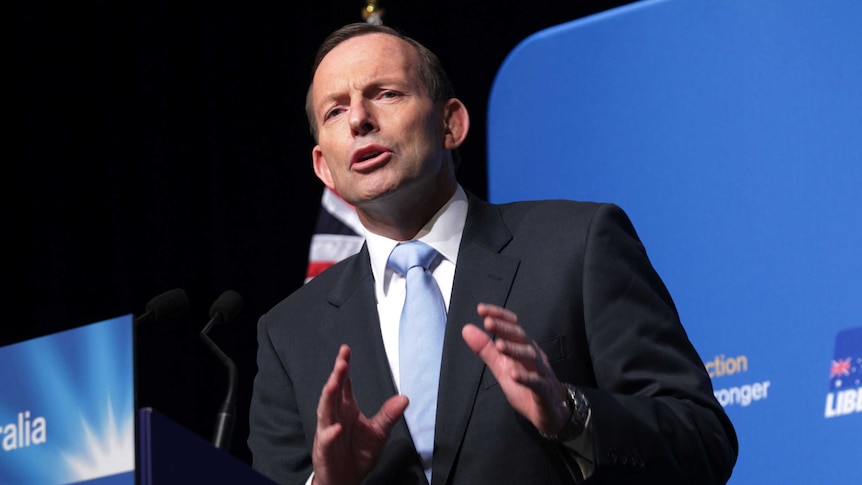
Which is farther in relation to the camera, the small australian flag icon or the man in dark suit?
the small australian flag icon

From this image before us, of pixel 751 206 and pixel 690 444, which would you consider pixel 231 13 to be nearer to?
pixel 751 206

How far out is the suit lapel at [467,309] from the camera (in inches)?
79.6

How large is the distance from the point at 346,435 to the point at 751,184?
1369mm

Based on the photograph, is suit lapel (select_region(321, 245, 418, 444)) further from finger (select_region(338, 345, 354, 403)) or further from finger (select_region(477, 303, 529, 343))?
finger (select_region(477, 303, 529, 343))

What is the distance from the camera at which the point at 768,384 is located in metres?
2.73

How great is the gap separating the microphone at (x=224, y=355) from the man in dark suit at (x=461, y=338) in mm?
218

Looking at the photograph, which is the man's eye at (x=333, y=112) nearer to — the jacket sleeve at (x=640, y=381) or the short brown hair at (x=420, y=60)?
the short brown hair at (x=420, y=60)

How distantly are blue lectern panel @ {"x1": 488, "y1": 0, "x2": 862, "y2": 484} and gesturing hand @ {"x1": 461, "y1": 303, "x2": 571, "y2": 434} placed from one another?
1084mm

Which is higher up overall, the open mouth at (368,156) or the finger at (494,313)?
the open mouth at (368,156)

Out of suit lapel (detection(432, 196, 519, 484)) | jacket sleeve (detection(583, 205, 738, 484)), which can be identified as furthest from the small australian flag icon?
suit lapel (detection(432, 196, 519, 484))

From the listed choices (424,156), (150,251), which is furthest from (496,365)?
(150,251)

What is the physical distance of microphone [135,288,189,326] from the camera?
2.43m

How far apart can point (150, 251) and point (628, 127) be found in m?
2.11

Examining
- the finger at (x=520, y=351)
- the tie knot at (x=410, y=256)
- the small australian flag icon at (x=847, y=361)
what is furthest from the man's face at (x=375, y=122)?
the small australian flag icon at (x=847, y=361)
